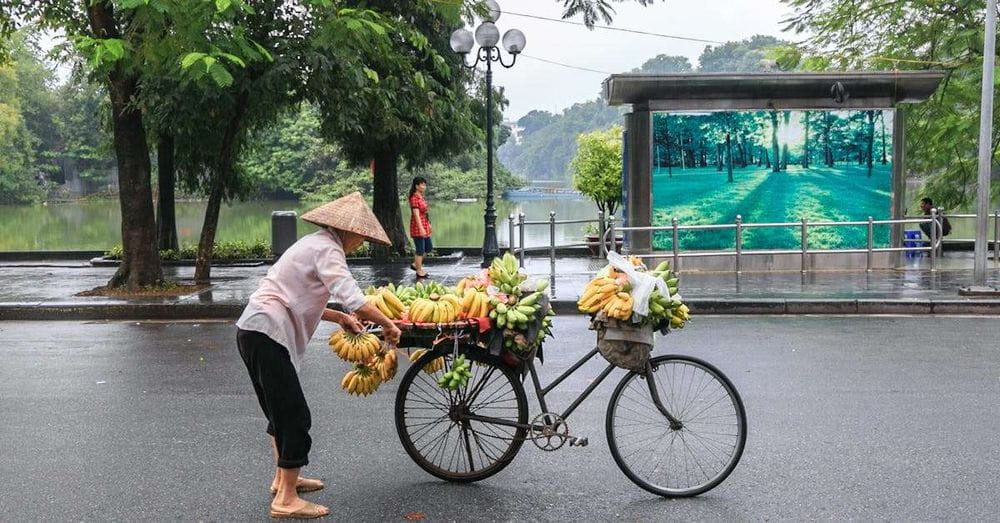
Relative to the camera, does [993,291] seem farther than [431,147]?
No

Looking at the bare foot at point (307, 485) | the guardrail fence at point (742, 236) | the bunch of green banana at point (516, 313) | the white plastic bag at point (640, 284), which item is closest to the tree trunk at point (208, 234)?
the guardrail fence at point (742, 236)

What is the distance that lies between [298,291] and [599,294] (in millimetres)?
1574

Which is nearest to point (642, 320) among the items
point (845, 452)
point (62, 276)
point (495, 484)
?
point (495, 484)

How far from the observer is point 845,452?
19.6 feet

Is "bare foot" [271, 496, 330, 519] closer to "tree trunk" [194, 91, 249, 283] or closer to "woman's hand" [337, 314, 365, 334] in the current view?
"woman's hand" [337, 314, 365, 334]

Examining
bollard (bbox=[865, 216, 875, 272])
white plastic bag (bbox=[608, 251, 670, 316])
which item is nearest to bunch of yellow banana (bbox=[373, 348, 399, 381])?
white plastic bag (bbox=[608, 251, 670, 316])

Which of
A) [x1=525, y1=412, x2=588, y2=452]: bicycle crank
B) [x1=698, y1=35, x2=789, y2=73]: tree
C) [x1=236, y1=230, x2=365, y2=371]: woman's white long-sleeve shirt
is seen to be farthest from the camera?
[x1=698, y1=35, x2=789, y2=73]: tree

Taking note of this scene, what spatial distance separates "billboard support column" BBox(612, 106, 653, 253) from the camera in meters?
16.9

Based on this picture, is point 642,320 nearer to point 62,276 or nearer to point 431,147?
point 62,276

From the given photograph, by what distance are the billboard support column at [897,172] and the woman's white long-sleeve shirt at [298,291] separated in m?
14.4

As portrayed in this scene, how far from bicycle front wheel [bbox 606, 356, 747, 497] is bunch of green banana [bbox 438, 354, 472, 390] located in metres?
0.82

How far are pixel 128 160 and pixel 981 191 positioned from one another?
12.4m

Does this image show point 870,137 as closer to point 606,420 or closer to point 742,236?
point 742,236

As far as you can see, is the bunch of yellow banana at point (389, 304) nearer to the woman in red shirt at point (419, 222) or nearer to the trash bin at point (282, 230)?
the woman in red shirt at point (419, 222)
